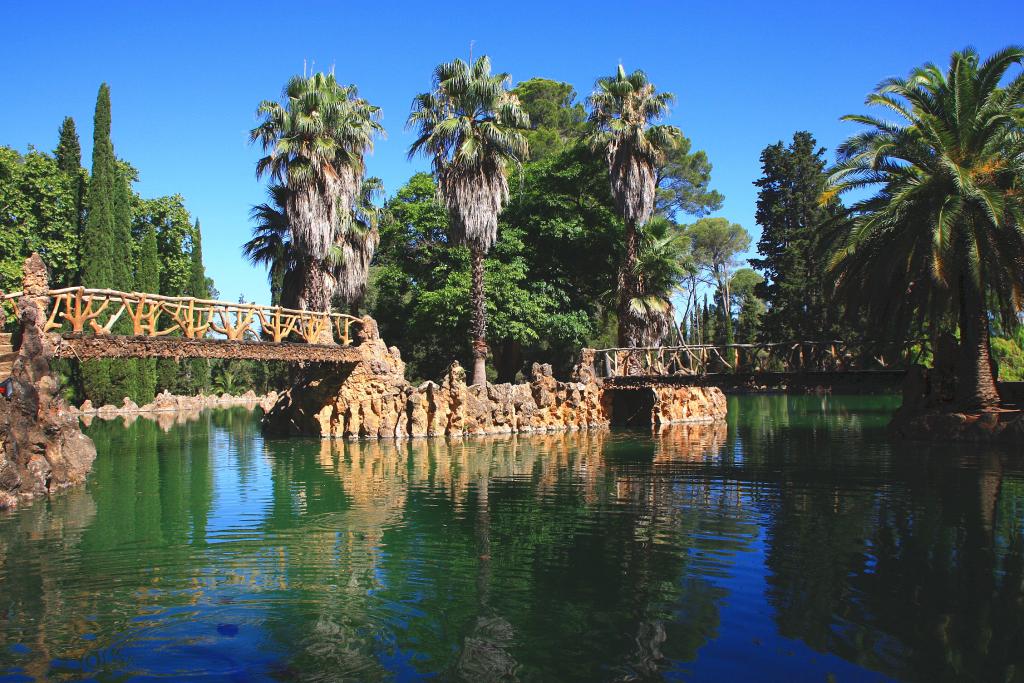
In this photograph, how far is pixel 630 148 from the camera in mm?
33750

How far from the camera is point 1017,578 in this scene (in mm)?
8773

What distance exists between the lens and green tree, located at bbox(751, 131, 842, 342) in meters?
46.1

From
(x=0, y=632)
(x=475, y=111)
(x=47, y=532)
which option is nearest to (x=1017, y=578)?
(x=0, y=632)

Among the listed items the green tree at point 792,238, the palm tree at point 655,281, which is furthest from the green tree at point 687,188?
the palm tree at point 655,281

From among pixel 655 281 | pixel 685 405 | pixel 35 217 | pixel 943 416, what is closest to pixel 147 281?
pixel 35 217

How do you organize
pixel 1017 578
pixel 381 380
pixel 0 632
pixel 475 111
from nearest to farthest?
pixel 0 632
pixel 1017 578
pixel 381 380
pixel 475 111

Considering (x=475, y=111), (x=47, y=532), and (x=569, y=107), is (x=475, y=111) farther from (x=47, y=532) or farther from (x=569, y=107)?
(x=569, y=107)

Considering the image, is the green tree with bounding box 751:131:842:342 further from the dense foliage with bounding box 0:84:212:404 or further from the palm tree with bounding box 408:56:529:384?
the dense foliage with bounding box 0:84:212:404

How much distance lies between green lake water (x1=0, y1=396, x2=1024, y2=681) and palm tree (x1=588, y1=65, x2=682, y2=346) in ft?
56.8

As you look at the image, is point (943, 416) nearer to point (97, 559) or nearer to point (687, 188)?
point (97, 559)

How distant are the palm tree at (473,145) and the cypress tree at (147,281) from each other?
24743 millimetres

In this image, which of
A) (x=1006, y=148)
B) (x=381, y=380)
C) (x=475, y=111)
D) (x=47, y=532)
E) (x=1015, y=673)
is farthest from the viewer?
(x=475, y=111)

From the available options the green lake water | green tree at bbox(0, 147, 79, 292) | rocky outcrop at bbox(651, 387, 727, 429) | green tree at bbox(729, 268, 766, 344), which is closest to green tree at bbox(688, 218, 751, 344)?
green tree at bbox(729, 268, 766, 344)

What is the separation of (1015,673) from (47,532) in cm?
1214
